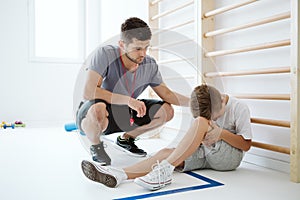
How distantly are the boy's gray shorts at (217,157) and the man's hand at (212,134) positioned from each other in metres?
0.03

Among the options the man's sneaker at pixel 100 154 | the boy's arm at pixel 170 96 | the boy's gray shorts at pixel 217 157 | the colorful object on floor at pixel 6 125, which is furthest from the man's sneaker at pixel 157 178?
the colorful object on floor at pixel 6 125

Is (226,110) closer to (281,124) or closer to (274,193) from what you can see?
(281,124)

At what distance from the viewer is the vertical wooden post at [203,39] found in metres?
2.11

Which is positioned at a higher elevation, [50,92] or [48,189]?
[50,92]

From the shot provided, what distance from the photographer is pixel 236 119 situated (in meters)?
1.62

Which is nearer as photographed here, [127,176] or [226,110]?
[127,176]

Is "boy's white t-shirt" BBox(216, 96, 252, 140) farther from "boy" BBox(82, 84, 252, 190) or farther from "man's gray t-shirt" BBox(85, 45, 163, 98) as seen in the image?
"man's gray t-shirt" BBox(85, 45, 163, 98)

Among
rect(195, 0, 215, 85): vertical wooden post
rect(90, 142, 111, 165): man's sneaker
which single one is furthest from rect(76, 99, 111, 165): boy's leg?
rect(195, 0, 215, 85): vertical wooden post

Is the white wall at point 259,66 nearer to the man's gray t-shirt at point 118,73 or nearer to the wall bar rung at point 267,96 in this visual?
the wall bar rung at point 267,96

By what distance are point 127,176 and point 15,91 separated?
286cm

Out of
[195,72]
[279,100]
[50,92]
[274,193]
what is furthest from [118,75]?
[50,92]

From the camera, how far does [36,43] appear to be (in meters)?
4.11

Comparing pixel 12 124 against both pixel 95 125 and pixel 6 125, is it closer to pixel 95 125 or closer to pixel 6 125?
pixel 6 125

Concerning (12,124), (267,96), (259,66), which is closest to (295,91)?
(267,96)
